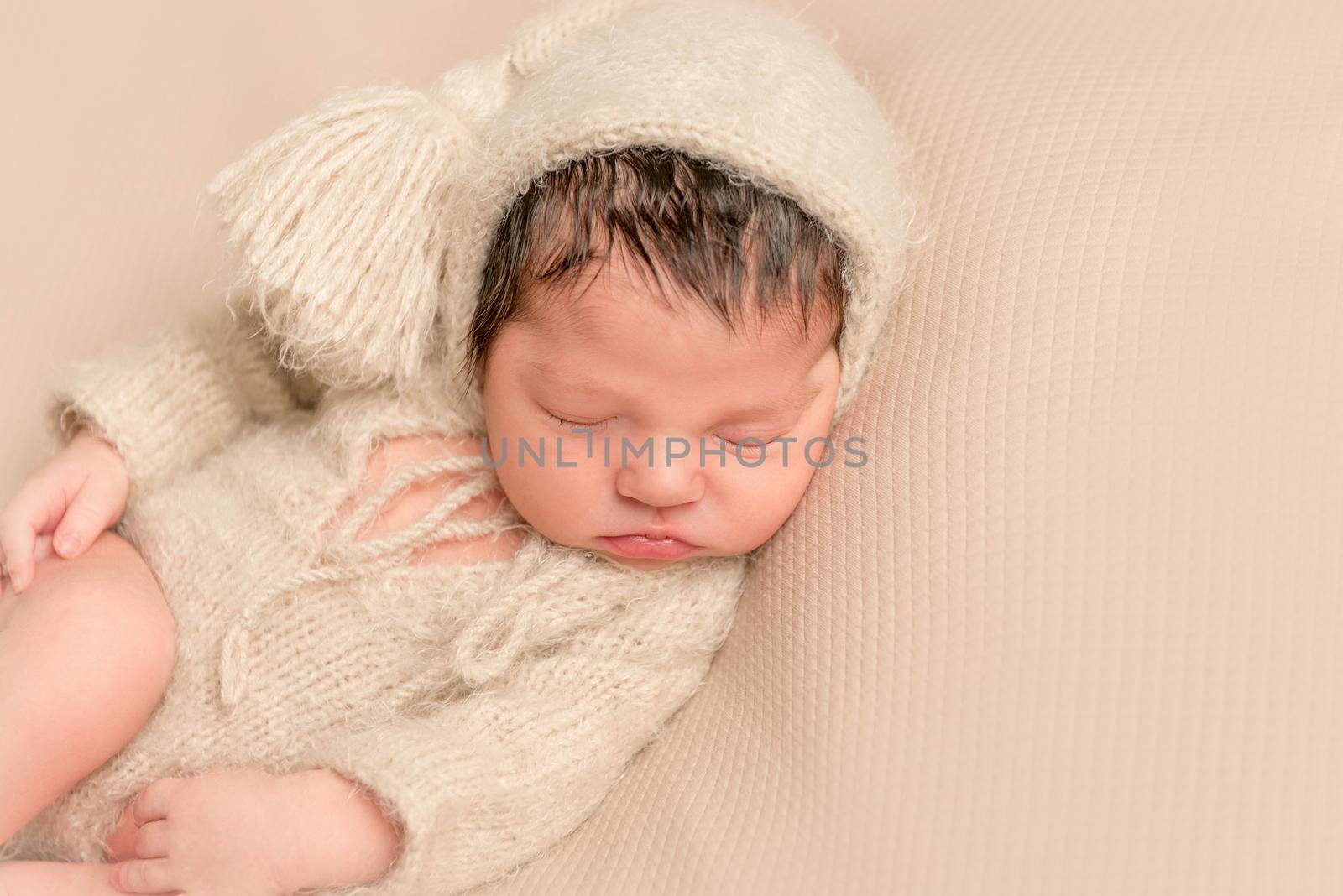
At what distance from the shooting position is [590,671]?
110cm

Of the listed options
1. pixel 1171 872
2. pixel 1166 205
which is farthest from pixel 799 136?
pixel 1171 872

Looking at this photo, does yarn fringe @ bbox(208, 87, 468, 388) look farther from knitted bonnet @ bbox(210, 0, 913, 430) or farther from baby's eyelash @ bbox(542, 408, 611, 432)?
baby's eyelash @ bbox(542, 408, 611, 432)

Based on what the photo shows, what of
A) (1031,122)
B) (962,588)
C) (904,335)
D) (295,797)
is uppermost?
(1031,122)

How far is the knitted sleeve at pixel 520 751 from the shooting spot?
0.99 metres

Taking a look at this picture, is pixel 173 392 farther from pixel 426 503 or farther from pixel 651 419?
pixel 651 419

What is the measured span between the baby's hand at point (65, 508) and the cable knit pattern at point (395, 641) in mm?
25

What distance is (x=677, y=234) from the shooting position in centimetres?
94

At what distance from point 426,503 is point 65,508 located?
35 centimetres

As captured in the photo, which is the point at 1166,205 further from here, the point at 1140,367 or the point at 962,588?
the point at 962,588

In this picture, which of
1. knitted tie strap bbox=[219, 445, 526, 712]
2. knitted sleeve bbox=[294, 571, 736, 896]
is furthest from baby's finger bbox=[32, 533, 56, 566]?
knitted sleeve bbox=[294, 571, 736, 896]

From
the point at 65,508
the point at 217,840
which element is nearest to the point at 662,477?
the point at 217,840

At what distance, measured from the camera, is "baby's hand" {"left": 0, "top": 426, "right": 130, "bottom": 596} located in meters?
1.11

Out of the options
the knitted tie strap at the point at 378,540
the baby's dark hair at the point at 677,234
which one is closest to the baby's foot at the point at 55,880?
the knitted tie strap at the point at 378,540

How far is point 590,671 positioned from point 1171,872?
51 cm
